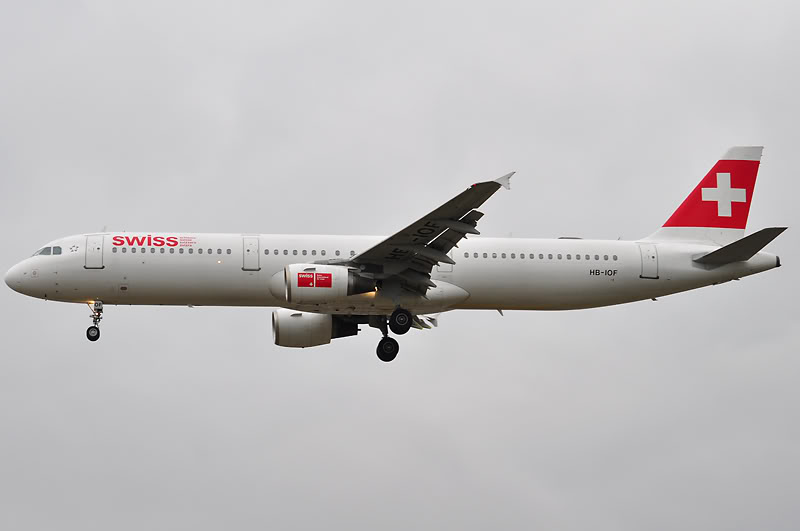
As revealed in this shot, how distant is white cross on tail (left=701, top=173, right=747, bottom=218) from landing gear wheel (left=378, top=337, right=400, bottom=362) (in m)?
13.0

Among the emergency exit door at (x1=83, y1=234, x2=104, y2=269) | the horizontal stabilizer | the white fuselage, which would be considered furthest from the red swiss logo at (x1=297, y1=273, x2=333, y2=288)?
the horizontal stabilizer

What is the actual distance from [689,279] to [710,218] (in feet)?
11.5

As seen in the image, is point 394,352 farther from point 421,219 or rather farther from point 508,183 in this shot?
point 508,183

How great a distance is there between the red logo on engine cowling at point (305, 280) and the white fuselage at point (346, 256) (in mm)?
1206

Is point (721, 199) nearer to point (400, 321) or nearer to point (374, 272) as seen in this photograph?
point (400, 321)

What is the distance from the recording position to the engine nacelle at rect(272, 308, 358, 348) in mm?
46625

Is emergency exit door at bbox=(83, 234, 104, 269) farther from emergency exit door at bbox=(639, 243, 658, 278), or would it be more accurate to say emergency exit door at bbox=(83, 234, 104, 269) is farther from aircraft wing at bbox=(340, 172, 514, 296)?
emergency exit door at bbox=(639, 243, 658, 278)

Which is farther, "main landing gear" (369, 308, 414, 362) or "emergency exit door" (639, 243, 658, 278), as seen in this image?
"emergency exit door" (639, 243, 658, 278)

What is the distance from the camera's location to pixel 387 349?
45.6 metres

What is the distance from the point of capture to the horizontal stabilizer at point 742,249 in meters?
43.6

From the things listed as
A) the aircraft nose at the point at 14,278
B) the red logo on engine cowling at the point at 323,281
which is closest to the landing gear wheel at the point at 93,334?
the aircraft nose at the point at 14,278

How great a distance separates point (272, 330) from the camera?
47.7 meters

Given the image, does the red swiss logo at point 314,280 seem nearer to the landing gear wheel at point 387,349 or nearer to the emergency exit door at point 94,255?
the landing gear wheel at point 387,349

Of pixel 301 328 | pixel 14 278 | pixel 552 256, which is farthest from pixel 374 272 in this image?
pixel 14 278
